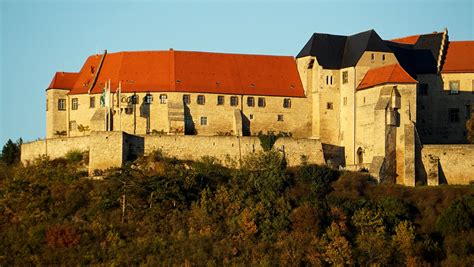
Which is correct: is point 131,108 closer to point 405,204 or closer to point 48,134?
point 48,134

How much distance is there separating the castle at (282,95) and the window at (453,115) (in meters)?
0.07

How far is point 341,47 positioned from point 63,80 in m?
19.2

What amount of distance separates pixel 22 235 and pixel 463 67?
3328 centimetres

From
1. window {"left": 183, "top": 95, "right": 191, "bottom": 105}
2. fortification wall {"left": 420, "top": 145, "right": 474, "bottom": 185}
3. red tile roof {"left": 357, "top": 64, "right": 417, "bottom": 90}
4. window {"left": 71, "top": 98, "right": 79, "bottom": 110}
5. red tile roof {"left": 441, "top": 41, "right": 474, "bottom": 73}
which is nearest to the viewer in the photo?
fortification wall {"left": 420, "top": 145, "right": 474, "bottom": 185}

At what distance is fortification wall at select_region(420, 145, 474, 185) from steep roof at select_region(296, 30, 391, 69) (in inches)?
346

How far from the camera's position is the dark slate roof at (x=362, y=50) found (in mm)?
83625

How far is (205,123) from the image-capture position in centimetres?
8312

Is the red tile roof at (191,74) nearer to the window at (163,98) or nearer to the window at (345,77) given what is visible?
the window at (163,98)

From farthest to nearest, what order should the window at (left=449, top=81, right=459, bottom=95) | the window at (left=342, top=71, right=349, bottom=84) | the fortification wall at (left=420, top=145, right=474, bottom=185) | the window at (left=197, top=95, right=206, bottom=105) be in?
the window at (left=449, top=81, right=459, bottom=95) → the window at (left=342, top=71, right=349, bottom=84) → the window at (left=197, top=95, right=206, bottom=105) → the fortification wall at (left=420, top=145, right=474, bottom=185)

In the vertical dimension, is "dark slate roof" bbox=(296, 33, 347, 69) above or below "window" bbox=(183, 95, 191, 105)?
above

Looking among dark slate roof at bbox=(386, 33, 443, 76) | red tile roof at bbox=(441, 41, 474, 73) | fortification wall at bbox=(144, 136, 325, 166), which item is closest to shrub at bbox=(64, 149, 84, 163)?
fortification wall at bbox=(144, 136, 325, 166)

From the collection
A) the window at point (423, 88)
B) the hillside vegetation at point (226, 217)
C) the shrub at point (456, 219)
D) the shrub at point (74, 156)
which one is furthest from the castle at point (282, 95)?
the shrub at point (456, 219)

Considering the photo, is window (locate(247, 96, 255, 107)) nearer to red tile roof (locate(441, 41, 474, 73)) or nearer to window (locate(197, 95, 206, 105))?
window (locate(197, 95, 206, 105))

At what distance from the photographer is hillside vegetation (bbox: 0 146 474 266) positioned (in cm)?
6794
